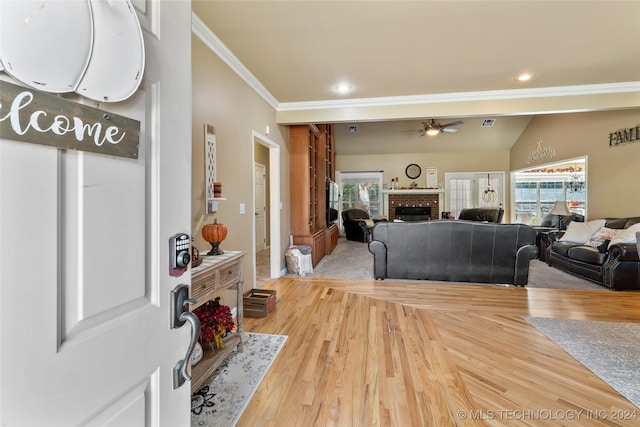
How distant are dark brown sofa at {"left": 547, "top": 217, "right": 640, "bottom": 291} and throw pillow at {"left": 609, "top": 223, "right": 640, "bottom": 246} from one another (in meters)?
0.10

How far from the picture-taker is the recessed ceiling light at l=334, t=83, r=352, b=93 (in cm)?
375

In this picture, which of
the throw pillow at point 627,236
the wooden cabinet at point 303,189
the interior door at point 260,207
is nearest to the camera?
the throw pillow at point 627,236

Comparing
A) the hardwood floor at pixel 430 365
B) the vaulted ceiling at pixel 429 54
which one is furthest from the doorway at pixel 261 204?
the hardwood floor at pixel 430 365

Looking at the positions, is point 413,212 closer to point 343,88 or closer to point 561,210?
point 561,210

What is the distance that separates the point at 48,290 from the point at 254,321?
2629mm

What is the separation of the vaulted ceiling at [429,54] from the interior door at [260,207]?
230 cm

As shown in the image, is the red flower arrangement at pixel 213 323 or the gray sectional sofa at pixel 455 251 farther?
the gray sectional sofa at pixel 455 251

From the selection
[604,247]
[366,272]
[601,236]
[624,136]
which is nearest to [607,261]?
[604,247]

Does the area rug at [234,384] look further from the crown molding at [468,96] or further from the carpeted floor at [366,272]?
the crown molding at [468,96]

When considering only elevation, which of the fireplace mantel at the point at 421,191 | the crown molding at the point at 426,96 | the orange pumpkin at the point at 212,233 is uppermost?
the crown molding at the point at 426,96

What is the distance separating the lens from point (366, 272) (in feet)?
15.8

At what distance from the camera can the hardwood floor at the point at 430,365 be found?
1669 mm

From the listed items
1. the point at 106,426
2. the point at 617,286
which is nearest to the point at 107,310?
the point at 106,426

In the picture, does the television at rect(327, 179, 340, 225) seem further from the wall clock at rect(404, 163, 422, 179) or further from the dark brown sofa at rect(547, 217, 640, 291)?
the dark brown sofa at rect(547, 217, 640, 291)
